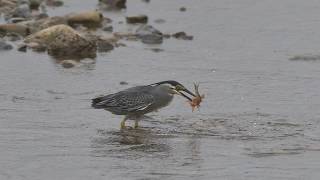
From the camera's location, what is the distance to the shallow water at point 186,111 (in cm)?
1249

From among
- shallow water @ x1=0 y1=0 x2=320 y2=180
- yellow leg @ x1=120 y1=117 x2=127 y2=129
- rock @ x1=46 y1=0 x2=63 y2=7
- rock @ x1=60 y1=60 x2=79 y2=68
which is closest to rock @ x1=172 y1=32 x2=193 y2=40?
shallow water @ x1=0 y1=0 x2=320 y2=180

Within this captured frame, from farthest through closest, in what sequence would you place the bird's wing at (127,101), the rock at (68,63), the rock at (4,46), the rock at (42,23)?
1. the rock at (42,23)
2. the rock at (4,46)
3. the rock at (68,63)
4. the bird's wing at (127,101)

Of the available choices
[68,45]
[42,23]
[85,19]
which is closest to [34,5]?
[85,19]

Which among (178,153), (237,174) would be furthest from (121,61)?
(237,174)

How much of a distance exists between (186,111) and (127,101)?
1.37m

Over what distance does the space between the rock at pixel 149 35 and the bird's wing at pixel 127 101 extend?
6.99 metres

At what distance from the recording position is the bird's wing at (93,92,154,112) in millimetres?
15156

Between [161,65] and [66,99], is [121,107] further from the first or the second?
[161,65]

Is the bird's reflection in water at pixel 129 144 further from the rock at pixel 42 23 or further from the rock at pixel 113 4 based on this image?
the rock at pixel 113 4

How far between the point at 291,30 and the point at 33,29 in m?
5.84

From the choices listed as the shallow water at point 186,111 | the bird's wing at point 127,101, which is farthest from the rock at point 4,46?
the bird's wing at point 127,101

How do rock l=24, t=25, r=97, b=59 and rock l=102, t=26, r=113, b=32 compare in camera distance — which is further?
rock l=102, t=26, r=113, b=32

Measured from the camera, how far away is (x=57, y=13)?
25.8m

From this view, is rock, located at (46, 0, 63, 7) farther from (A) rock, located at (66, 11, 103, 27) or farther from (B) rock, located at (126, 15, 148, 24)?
(A) rock, located at (66, 11, 103, 27)
